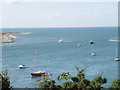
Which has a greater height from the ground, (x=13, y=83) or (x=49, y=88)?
(x=49, y=88)

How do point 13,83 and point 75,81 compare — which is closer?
point 75,81

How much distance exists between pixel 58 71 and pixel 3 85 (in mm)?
12927

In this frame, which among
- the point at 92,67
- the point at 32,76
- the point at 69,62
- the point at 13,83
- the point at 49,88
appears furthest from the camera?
the point at 69,62

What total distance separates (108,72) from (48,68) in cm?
589

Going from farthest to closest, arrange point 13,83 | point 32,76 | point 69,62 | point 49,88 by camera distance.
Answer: point 69,62 < point 32,76 < point 13,83 < point 49,88

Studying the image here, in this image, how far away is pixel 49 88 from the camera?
9.48 meters

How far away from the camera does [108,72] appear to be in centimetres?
2161

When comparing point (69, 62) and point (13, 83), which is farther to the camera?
point (69, 62)

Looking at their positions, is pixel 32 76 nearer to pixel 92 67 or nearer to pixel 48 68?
pixel 48 68

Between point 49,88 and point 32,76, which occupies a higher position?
point 49,88

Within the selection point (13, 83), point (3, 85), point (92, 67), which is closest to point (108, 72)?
point (92, 67)

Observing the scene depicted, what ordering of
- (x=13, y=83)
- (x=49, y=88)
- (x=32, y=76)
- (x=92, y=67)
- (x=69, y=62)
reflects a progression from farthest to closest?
(x=69, y=62), (x=92, y=67), (x=32, y=76), (x=13, y=83), (x=49, y=88)

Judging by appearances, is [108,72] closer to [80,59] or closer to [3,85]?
[80,59]

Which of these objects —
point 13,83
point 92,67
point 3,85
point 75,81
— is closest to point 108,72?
point 92,67
